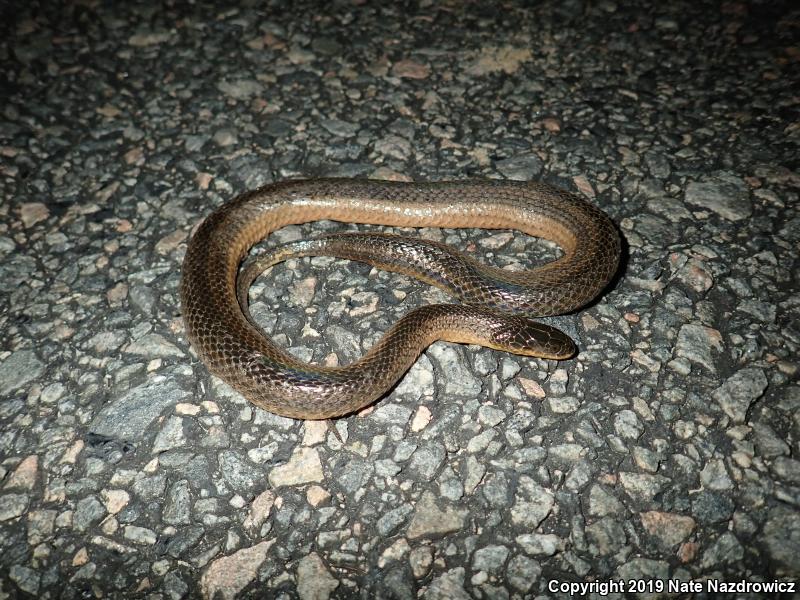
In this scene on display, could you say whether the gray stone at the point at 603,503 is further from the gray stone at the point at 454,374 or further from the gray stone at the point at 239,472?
the gray stone at the point at 239,472

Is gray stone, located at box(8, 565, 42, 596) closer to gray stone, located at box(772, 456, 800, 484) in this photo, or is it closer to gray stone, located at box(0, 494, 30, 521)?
gray stone, located at box(0, 494, 30, 521)

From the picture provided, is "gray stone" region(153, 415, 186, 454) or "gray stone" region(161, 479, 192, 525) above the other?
"gray stone" region(153, 415, 186, 454)

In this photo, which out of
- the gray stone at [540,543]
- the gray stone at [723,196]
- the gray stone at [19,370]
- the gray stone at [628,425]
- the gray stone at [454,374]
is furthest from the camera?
the gray stone at [723,196]

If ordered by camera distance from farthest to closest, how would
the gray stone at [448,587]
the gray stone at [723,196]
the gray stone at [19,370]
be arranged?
the gray stone at [723,196], the gray stone at [19,370], the gray stone at [448,587]

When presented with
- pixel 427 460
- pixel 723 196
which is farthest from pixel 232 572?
pixel 723 196

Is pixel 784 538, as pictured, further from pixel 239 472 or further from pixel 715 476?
pixel 239 472

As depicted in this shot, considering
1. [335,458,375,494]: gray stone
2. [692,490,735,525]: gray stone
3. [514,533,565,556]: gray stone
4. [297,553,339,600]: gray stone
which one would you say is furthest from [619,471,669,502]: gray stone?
[297,553,339,600]: gray stone

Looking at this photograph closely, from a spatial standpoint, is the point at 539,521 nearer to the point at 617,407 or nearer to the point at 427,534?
the point at 427,534

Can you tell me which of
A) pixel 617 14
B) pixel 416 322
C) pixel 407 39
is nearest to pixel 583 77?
pixel 617 14

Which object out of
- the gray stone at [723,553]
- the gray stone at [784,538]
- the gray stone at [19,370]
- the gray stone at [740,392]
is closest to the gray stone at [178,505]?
the gray stone at [19,370]
